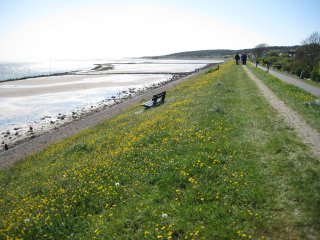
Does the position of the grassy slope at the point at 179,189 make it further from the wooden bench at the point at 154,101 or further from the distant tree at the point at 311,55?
the distant tree at the point at 311,55

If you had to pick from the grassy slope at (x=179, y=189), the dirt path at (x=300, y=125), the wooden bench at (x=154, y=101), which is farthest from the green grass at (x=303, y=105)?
the wooden bench at (x=154, y=101)

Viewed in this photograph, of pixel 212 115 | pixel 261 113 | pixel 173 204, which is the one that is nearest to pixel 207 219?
pixel 173 204

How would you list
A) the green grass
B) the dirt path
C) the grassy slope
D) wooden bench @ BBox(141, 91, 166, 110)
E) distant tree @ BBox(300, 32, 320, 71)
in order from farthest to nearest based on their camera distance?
distant tree @ BBox(300, 32, 320, 71) < wooden bench @ BBox(141, 91, 166, 110) < the green grass < the dirt path < the grassy slope

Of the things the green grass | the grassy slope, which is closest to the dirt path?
the green grass

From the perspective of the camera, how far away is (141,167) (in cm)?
1211

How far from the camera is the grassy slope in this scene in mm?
8008

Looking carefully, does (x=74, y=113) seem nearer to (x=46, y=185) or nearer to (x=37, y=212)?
(x=46, y=185)

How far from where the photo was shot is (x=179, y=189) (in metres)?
10.0

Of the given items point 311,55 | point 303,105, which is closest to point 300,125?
point 303,105

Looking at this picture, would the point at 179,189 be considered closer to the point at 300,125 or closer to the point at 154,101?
the point at 300,125

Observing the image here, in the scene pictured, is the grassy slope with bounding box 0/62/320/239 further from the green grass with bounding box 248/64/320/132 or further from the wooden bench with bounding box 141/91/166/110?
the wooden bench with bounding box 141/91/166/110

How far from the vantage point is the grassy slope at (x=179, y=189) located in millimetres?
8008

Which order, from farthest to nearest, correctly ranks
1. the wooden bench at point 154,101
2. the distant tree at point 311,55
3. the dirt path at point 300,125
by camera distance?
the distant tree at point 311,55, the wooden bench at point 154,101, the dirt path at point 300,125

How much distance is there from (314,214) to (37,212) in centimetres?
894
